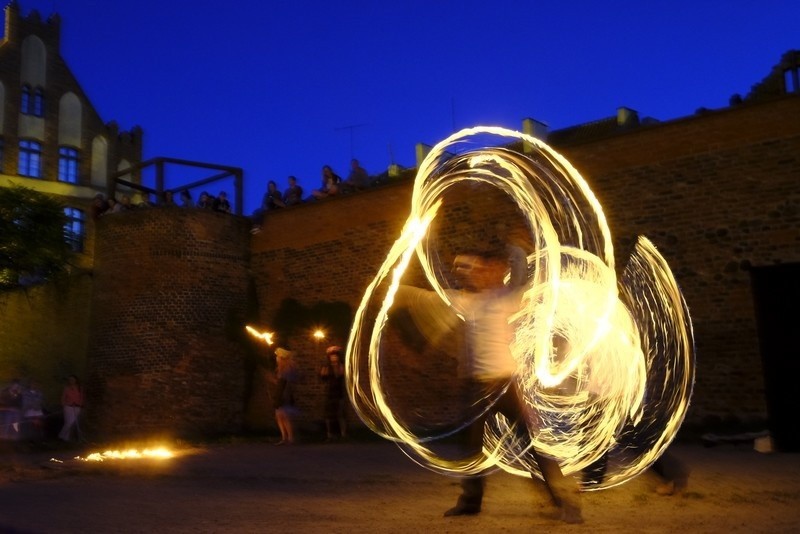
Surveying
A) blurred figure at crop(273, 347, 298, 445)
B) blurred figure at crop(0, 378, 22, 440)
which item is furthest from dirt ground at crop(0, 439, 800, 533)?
blurred figure at crop(0, 378, 22, 440)

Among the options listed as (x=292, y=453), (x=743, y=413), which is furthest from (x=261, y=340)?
(x=743, y=413)

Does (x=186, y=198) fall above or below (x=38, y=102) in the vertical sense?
below

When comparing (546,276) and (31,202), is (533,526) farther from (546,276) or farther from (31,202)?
(31,202)

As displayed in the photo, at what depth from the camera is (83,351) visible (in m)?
22.7

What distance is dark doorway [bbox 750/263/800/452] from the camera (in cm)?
1069

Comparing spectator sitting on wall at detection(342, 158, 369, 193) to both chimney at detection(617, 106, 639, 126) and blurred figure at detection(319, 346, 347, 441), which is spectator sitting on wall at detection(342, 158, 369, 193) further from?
chimney at detection(617, 106, 639, 126)

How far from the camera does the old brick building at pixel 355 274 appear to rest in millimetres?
12148

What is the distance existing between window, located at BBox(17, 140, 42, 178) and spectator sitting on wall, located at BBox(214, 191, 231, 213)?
15.3 metres

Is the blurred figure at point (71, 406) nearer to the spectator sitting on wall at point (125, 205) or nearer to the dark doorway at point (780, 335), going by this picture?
the spectator sitting on wall at point (125, 205)

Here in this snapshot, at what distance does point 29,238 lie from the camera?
66.2 feet

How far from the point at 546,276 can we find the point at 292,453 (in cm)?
656

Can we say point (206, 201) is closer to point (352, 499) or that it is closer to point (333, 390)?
point (333, 390)

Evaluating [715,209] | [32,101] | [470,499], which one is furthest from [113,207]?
[470,499]

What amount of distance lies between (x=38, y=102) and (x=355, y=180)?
64.3 feet
